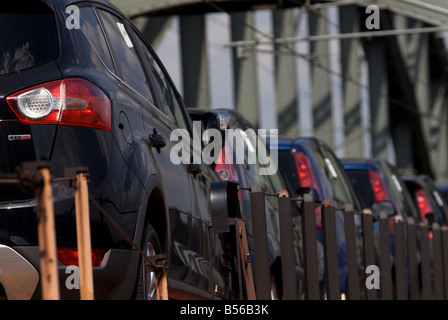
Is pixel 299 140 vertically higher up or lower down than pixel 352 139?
lower down

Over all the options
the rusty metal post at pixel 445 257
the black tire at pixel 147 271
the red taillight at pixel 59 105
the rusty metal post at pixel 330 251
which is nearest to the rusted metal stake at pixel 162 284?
the black tire at pixel 147 271

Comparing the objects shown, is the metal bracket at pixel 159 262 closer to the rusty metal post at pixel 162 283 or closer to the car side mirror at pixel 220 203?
the rusty metal post at pixel 162 283

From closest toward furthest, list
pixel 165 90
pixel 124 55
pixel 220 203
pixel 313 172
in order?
pixel 124 55 < pixel 220 203 < pixel 165 90 < pixel 313 172

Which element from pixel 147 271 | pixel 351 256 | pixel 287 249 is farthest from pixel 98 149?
pixel 351 256

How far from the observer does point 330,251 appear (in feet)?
27.7

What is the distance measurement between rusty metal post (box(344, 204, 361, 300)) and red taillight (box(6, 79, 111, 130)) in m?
4.42

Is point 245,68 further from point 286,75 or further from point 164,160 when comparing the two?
point 164,160

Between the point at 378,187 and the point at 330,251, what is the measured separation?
6.35 m

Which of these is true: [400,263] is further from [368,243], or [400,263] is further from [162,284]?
[162,284]

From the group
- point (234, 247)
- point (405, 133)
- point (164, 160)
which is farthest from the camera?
point (405, 133)
